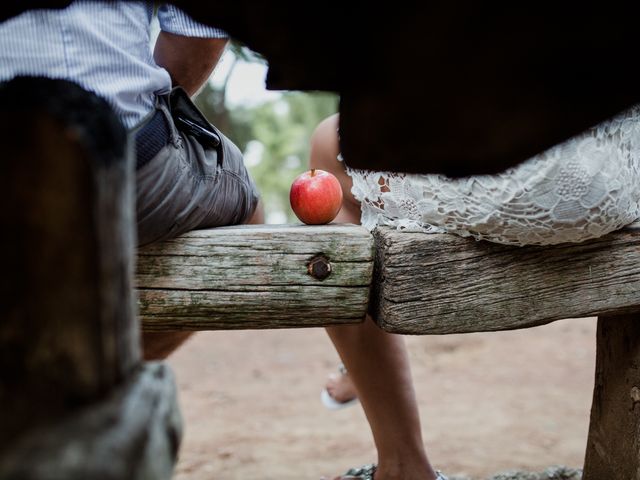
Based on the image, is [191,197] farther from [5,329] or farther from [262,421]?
[262,421]

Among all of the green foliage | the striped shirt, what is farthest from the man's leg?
the green foliage

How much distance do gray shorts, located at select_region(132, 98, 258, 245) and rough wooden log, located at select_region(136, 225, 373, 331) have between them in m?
0.06

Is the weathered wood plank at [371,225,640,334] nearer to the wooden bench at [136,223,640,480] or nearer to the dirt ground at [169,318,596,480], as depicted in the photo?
the wooden bench at [136,223,640,480]

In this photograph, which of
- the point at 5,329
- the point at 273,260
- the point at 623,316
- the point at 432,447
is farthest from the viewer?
the point at 432,447

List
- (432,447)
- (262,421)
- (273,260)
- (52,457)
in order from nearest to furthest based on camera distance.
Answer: (52,457) < (273,260) < (432,447) < (262,421)

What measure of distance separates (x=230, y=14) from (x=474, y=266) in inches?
39.0

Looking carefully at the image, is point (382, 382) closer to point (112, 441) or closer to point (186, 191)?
point (186, 191)

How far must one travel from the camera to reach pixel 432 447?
3.03 meters

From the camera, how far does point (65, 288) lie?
585mm

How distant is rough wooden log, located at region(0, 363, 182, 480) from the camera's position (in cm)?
51

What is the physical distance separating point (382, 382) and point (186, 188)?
2.52ft

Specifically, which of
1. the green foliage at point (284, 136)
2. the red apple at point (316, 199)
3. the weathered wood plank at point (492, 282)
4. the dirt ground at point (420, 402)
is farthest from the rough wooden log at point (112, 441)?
the green foliage at point (284, 136)

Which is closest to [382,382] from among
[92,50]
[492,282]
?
[492,282]

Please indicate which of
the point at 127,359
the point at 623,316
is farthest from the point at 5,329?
the point at 623,316
